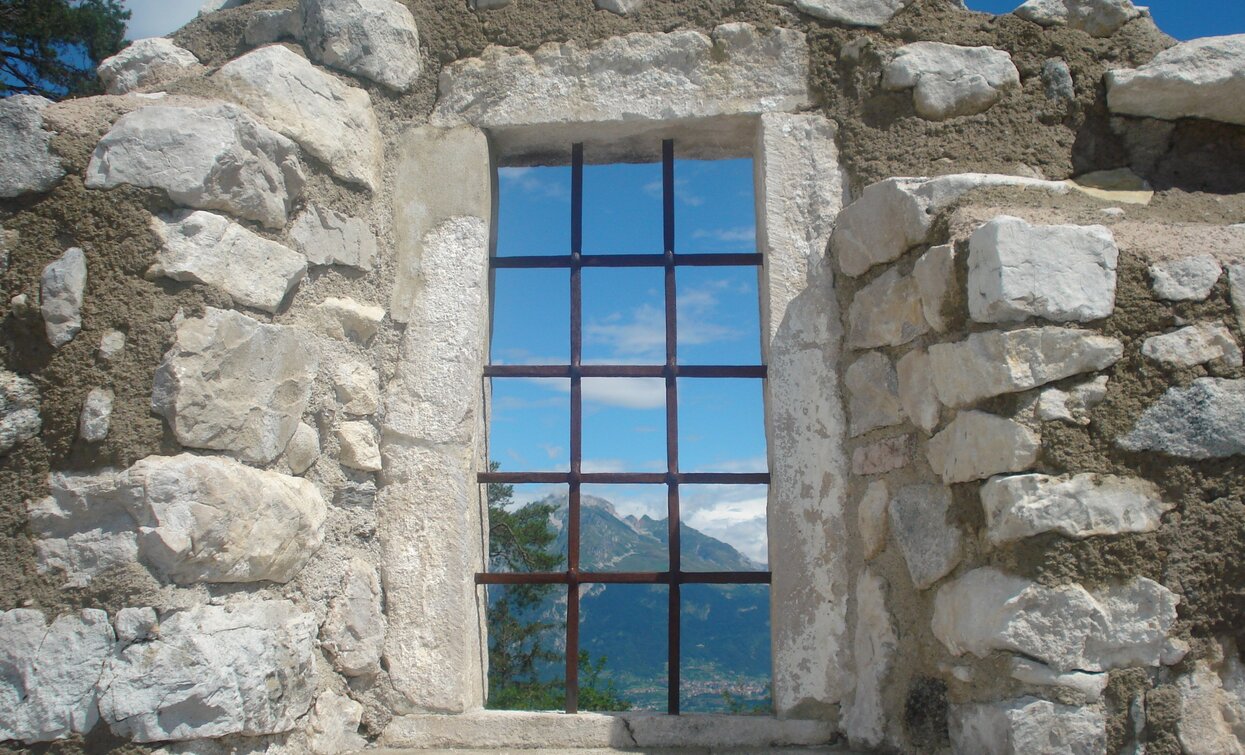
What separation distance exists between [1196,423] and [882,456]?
754 mm

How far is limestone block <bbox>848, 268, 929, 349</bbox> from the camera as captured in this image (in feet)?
8.02

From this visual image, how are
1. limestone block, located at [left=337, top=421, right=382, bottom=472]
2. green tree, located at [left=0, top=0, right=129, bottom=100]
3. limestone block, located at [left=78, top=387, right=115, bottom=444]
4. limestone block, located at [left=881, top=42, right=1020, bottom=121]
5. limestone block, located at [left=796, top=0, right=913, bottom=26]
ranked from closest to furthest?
limestone block, located at [left=78, top=387, right=115, bottom=444]
limestone block, located at [left=337, top=421, right=382, bottom=472]
limestone block, located at [left=881, top=42, right=1020, bottom=121]
limestone block, located at [left=796, top=0, right=913, bottom=26]
green tree, located at [left=0, top=0, right=129, bottom=100]

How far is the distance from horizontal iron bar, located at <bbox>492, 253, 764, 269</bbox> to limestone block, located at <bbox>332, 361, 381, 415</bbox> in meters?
0.59

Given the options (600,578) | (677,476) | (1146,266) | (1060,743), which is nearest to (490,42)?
(677,476)

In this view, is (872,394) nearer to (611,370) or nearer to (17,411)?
(611,370)

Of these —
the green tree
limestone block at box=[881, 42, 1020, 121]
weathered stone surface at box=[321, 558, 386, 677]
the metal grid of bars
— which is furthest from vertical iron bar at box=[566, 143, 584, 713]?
the green tree

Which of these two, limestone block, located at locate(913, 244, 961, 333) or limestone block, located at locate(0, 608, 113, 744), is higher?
limestone block, located at locate(913, 244, 961, 333)

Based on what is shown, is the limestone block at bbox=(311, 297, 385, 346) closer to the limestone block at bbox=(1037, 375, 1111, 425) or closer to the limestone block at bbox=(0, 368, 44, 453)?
the limestone block at bbox=(0, 368, 44, 453)

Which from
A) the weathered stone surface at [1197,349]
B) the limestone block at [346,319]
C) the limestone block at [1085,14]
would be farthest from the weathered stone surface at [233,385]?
the limestone block at [1085,14]

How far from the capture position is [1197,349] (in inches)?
80.6

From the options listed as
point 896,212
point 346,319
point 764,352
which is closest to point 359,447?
point 346,319

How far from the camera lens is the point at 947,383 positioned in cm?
225

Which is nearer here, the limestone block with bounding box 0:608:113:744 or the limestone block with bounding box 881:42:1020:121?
the limestone block with bounding box 0:608:113:744

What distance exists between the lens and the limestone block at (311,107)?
8.32 ft
